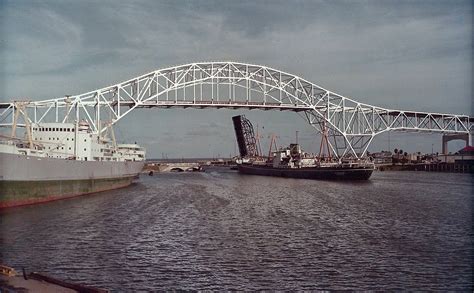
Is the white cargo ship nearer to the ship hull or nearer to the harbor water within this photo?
the ship hull

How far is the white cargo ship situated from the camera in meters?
36.1

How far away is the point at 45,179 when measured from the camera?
4078 centimetres

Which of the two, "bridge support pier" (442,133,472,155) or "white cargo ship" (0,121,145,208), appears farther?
"bridge support pier" (442,133,472,155)

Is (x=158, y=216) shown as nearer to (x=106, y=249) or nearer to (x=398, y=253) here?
(x=106, y=249)

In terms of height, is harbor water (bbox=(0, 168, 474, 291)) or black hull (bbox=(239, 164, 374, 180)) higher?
black hull (bbox=(239, 164, 374, 180))

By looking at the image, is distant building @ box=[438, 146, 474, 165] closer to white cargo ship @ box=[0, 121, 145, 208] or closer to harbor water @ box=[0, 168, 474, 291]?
white cargo ship @ box=[0, 121, 145, 208]

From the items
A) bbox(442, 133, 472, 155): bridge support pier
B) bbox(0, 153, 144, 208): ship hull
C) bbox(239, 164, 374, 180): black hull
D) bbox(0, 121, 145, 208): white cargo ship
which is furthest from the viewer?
bbox(442, 133, 472, 155): bridge support pier

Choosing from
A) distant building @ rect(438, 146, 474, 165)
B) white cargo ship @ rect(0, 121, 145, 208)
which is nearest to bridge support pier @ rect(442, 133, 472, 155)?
distant building @ rect(438, 146, 474, 165)

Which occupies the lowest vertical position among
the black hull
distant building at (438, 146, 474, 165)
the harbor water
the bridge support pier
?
the harbor water

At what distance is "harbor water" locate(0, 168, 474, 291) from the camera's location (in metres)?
17.1

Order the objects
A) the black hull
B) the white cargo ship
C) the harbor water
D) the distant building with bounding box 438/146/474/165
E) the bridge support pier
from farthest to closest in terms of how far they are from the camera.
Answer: the bridge support pier, the distant building with bounding box 438/146/474/165, the black hull, the white cargo ship, the harbor water

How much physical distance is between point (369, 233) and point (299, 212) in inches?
381

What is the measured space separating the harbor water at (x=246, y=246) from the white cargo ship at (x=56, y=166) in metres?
2.06

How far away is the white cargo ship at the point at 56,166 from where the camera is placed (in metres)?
36.1
